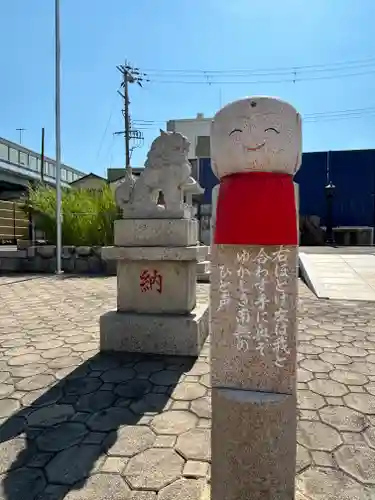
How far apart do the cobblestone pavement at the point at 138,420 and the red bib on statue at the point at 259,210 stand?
4.08ft

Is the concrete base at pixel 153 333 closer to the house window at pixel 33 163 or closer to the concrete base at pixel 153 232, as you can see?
the concrete base at pixel 153 232

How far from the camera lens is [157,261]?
11.5 feet

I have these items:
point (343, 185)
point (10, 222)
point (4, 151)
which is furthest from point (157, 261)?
point (4, 151)

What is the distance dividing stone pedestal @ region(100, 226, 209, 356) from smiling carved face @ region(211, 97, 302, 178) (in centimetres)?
190

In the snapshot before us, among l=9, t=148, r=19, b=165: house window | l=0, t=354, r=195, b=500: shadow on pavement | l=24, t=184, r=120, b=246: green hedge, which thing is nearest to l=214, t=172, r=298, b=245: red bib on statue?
l=0, t=354, r=195, b=500: shadow on pavement

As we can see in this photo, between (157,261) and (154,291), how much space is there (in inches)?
12.0

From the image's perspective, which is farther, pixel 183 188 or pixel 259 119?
pixel 183 188

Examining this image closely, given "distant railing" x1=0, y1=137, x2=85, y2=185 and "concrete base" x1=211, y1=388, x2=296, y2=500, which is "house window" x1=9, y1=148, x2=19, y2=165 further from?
"concrete base" x1=211, y1=388, x2=296, y2=500

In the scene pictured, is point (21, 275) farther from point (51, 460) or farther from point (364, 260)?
point (364, 260)

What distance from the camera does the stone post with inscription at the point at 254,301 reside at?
149 cm

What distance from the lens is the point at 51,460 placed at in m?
1.96

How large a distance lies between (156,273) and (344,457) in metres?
2.16

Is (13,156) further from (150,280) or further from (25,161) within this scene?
(150,280)

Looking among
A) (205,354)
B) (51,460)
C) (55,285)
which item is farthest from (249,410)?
(55,285)
